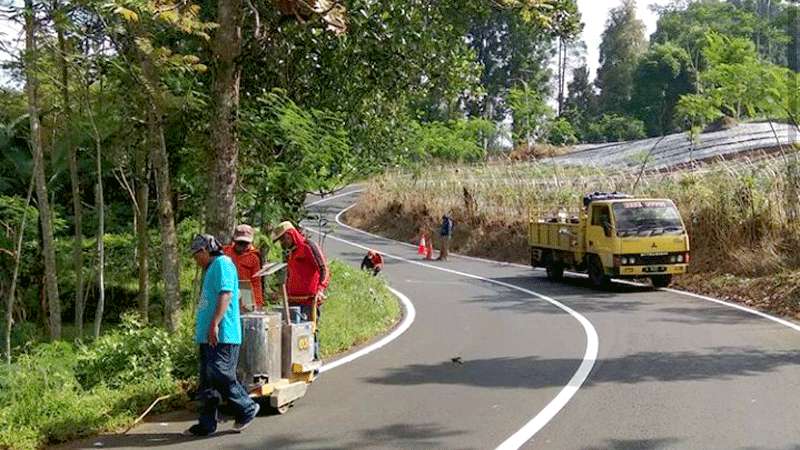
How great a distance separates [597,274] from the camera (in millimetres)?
20000

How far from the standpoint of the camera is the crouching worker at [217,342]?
283 inches

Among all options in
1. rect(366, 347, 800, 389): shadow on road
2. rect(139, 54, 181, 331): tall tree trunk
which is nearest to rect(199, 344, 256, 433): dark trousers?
rect(366, 347, 800, 389): shadow on road

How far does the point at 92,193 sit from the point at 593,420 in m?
18.8

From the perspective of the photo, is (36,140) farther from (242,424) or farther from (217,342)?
(242,424)

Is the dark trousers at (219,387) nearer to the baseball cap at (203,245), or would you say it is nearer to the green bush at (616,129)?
the baseball cap at (203,245)

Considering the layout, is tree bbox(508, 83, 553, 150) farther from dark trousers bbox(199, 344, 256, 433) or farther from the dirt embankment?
dark trousers bbox(199, 344, 256, 433)

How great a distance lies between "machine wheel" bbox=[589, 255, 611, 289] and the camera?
19.6m

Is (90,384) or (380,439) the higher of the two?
(90,384)

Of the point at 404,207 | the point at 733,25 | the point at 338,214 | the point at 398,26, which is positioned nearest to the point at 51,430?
the point at 398,26

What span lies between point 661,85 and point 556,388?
5691 cm

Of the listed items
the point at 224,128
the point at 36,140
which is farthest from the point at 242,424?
the point at 36,140

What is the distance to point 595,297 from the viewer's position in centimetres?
1809

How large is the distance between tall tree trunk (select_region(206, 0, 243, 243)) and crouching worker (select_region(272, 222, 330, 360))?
876mm

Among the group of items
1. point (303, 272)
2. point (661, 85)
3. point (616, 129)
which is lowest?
point (303, 272)
